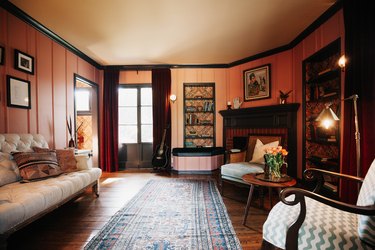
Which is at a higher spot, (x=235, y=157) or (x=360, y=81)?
(x=360, y=81)

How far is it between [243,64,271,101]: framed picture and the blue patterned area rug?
238cm

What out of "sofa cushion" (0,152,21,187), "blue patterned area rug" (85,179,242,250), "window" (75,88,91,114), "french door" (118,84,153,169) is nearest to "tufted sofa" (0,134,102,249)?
"sofa cushion" (0,152,21,187)

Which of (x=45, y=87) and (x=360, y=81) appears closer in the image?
(x=360, y=81)

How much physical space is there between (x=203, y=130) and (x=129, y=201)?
2.65m

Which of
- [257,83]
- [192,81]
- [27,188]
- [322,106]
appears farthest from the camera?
[192,81]

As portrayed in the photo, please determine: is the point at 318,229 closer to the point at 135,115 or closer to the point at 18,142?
the point at 18,142

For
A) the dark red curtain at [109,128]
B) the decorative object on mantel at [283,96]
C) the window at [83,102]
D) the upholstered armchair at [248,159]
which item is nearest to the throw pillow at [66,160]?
the dark red curtain at [109,128]

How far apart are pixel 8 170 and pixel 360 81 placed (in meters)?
3.82

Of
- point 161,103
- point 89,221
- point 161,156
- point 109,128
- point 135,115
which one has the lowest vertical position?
point 89,221

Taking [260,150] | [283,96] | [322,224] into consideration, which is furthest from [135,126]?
[322,224]

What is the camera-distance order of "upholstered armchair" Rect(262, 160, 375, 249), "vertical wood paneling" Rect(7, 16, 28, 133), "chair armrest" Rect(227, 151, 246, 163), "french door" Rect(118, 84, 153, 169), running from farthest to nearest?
1. "french door" Rect(118, 84, 153, 169)
2. "chair armrest" Rect(227, 151, 246, 163)
3. "vertical wood paneling" Rect(7, 16, 28, 133)
4. "upholstered armchair" Rect(262, 160, 375, 249)

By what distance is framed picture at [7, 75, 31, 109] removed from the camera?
2371 mm

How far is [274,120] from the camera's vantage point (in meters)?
3.55

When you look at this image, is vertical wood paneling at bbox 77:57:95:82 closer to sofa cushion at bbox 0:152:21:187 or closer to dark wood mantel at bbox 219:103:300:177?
sofa cushion at bbox 0:152:21:187
